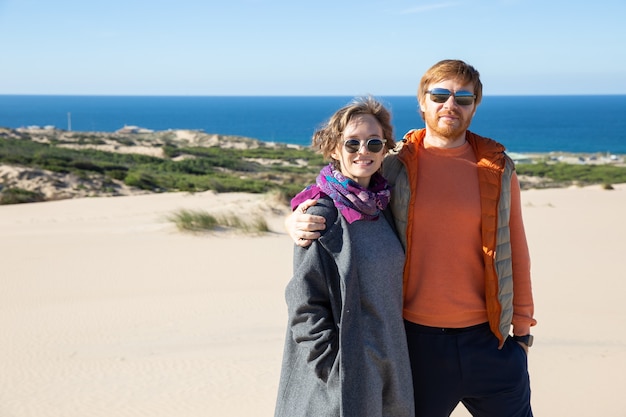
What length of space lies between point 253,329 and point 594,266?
548 centimetres

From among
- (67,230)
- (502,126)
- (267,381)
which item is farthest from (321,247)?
(502,126)

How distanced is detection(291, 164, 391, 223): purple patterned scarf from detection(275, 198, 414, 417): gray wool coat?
0.04 m

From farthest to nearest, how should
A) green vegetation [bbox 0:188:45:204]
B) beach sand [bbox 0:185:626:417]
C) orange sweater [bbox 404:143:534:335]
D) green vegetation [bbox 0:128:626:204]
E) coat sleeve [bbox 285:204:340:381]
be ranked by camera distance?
green vegetation [bbox 0:128:626:204] → green vegetation [bbox 0:188:45:204] → beach sand [bbox 0:185:626:417] → orange sweater [bbox 404:143:534:335] → coat sleeve [bbox 285:204:340:381]

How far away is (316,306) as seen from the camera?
248 centimetres

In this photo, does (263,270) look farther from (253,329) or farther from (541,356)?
(541,356)

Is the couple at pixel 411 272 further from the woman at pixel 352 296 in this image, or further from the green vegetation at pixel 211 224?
the green vegetation at pixel 211 224

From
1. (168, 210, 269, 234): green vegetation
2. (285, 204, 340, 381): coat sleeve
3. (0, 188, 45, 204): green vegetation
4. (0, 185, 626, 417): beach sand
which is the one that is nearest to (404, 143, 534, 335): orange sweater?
(285, 204, 340, 381): coat sleeve

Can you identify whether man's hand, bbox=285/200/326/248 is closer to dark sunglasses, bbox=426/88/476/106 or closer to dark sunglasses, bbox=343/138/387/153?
dark sunglasses, bbox=343/138/387/153

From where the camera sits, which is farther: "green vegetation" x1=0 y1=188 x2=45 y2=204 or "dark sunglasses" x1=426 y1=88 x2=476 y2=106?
"green vegetation" x1=0 y1=188 x2=45 y2=204

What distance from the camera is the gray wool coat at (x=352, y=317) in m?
2.47

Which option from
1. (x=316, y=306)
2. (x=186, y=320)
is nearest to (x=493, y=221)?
(x=316, y=306)

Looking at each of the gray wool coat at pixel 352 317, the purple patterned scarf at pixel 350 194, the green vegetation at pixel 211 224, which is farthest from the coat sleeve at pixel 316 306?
the green vegetation at pixel 211 224

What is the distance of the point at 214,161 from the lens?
1374 inches

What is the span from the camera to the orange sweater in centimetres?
270
